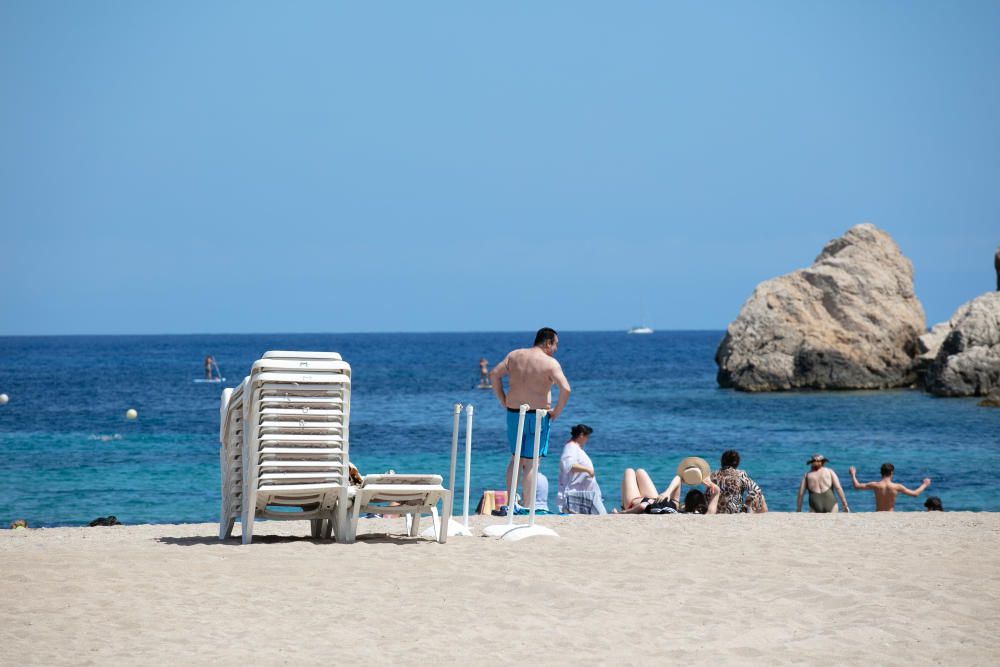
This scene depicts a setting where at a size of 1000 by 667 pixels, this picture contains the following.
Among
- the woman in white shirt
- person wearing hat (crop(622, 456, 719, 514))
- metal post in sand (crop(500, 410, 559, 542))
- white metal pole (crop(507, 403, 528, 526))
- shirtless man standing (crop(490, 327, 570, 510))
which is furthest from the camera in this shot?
the woman in white shirt

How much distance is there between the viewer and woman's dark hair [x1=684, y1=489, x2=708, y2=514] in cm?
1235

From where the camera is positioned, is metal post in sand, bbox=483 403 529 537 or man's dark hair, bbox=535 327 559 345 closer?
metal post in sand, bbox=483 403 529 537

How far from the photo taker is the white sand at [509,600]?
6.04 metres

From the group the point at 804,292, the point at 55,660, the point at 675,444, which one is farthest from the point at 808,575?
the point at 804,292

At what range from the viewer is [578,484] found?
12609 mm

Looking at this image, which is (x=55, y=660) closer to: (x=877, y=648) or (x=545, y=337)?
(x=877, y=648)

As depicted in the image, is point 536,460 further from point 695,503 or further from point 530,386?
point 695,503

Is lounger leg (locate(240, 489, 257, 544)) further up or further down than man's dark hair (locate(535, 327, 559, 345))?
further down

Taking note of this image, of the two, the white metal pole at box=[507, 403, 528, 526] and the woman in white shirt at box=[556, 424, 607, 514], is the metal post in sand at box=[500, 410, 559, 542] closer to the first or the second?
the white metal pole at box=[507, 403, 528, 526]

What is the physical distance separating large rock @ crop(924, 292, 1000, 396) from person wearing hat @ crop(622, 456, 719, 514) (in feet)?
99.0

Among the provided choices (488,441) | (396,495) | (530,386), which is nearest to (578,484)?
(530,386)

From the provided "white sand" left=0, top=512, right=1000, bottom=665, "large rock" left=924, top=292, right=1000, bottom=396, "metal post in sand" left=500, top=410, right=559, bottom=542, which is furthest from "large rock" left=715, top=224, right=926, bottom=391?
"metal post in sand" left=500, top=410, right=559, bottom=542

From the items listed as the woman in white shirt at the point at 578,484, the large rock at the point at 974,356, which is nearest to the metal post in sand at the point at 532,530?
the woman in white shirt at the point at 578,484

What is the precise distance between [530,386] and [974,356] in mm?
33868
